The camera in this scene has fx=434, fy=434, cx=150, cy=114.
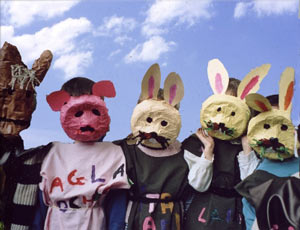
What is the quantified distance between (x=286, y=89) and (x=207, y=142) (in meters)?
0.68

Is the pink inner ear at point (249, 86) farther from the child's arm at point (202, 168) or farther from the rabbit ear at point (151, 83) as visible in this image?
the rabbit ear at point (151, 83)

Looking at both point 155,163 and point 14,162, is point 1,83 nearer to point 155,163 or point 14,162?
point 14,162

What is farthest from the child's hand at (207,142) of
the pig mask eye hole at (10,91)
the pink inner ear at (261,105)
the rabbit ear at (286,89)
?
the pig mask eye hole at (10,91)

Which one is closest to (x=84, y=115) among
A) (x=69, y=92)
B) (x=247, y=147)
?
(x=69, y=92)

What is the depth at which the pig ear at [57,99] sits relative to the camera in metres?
3.16

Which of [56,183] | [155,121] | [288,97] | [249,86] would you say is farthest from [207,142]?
[56,183]

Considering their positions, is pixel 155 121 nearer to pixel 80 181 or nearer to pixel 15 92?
pixel 80 181

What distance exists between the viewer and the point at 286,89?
122 inches

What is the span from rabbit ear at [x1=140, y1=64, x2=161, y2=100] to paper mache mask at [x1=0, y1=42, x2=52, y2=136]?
806 mm

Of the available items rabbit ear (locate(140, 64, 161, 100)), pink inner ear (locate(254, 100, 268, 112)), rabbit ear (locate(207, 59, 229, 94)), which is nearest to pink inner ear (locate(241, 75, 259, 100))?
rabbit ear (locate(207, 59, 229, 94))

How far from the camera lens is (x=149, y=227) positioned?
10.1 ft

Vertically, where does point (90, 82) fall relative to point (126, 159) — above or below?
above

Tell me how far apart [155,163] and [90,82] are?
78 centimetres

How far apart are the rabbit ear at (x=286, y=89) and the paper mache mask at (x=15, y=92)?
5.88ft
